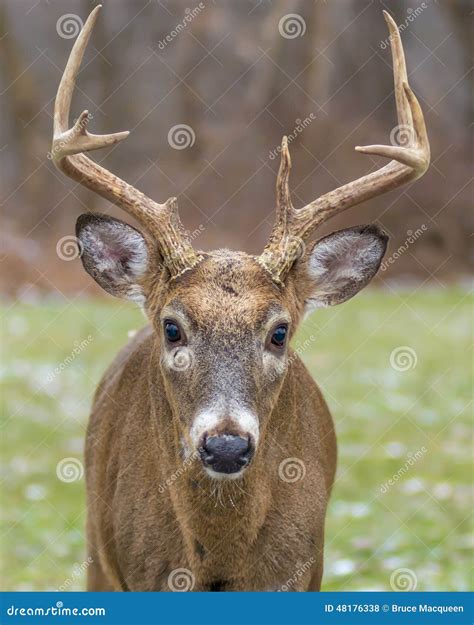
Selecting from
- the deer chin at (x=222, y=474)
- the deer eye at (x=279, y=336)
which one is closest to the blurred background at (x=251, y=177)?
the deer eye at (x=279, y=336)

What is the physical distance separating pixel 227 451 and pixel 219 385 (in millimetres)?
308

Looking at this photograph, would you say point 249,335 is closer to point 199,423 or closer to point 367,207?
point 199,423

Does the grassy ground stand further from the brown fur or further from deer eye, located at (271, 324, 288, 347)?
deer eye, located at (271, 324, 288, 347)

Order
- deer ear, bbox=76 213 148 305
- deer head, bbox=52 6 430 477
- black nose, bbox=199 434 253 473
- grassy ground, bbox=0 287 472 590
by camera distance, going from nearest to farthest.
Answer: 1. black nose, bbox=199 434 253 473
2. deer head, bbox=52 6 430 477
3. deer ear, bbox=76 213 148 305
4. grassy ground, bbox=0 287 472 590

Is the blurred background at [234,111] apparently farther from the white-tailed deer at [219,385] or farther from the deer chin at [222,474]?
the deer chin at [222,474]

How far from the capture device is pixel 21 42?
27.0m

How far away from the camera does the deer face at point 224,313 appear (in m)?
4.38

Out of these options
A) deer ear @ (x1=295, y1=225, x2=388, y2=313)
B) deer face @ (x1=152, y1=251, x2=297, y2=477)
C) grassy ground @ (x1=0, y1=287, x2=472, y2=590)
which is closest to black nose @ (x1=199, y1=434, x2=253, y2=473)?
deer face @ (x1=152, y1=251, x2=297, y2=477)

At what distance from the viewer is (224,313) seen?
15.3 feet

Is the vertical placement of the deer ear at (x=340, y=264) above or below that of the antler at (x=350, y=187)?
below

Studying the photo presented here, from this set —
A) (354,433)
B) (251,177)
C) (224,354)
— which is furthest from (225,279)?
(251,177)

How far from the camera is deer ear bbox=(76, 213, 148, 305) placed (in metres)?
5.25

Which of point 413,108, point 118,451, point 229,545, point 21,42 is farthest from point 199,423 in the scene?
point 21,42

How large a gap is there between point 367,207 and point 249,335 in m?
17.5
